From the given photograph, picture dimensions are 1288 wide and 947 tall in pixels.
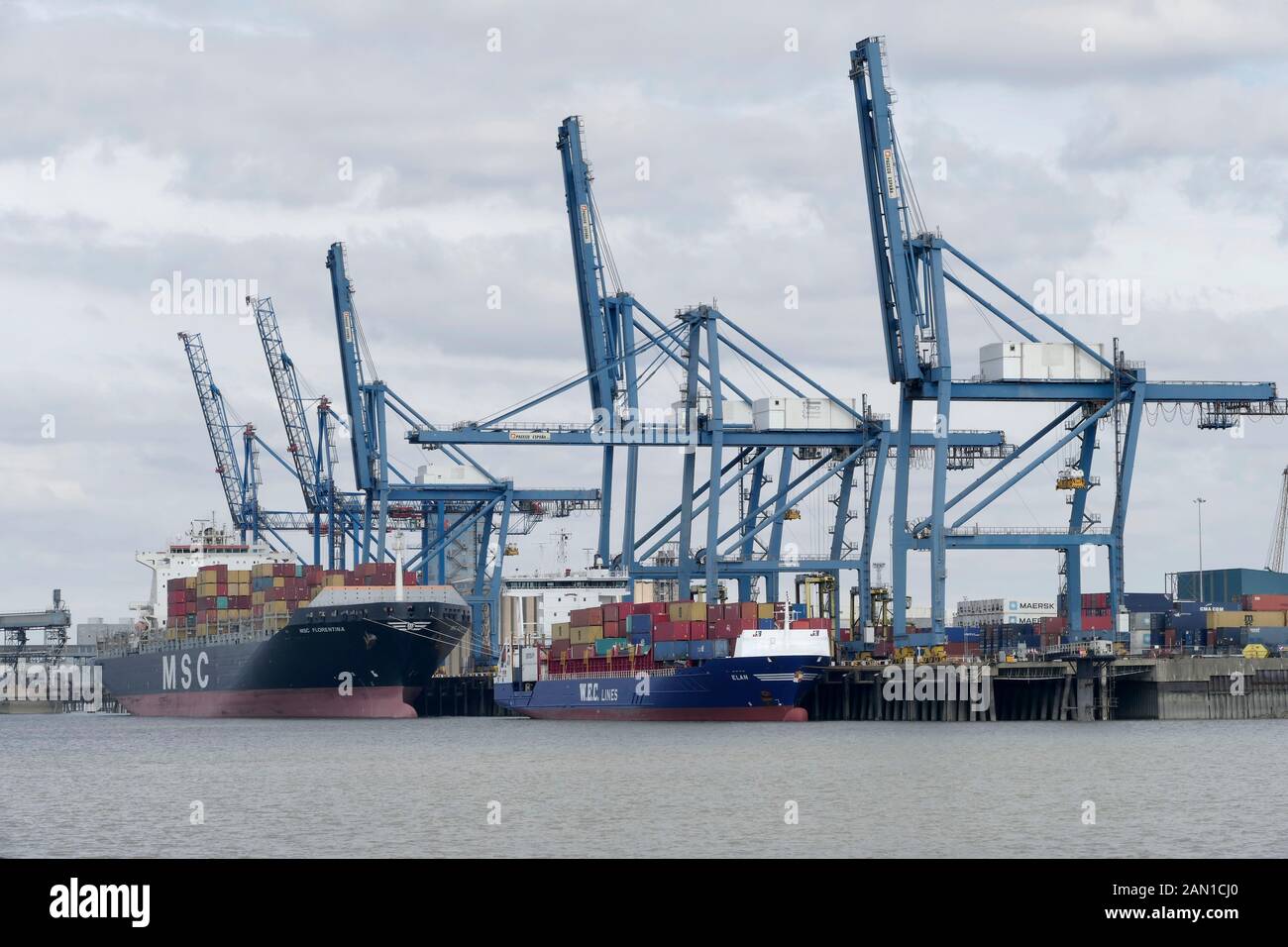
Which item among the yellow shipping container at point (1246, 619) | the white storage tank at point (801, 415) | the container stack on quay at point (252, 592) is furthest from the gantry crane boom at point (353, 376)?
the yellow shipping container at point (1246, 619)

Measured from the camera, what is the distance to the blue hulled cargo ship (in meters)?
65.2

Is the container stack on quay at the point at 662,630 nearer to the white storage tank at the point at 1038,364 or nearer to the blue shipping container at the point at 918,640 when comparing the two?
the blue shipping container at the point at 918,640

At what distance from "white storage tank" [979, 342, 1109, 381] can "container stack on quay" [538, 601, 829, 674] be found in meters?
11.3

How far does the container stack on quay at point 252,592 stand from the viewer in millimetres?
83062

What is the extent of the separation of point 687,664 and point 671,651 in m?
0.82

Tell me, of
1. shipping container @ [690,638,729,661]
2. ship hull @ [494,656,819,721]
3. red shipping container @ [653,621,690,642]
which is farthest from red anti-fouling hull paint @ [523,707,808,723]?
red shipping container @ [653,621,690,642]

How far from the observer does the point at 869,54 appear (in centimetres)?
6512

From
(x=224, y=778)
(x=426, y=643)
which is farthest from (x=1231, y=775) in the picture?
(x=426, y=643)

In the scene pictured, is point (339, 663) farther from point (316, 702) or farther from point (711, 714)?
point (711, 714)

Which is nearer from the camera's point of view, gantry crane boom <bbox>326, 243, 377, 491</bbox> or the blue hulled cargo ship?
the blue hulled cargo ship

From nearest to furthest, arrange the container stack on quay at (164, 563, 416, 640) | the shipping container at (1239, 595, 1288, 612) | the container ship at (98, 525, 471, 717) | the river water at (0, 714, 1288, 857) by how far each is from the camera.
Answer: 1. the river water at (0, 714, 1288, 857)
2. the container ship at (98, 525, 471, 717)
3. the container stack on quay at (164, 563, 416, 640)
4. the shipping container at (1239, 595, 1288, 612)

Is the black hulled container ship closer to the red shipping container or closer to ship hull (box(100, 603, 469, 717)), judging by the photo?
ship hull (box(100, 603, 469, 717))
